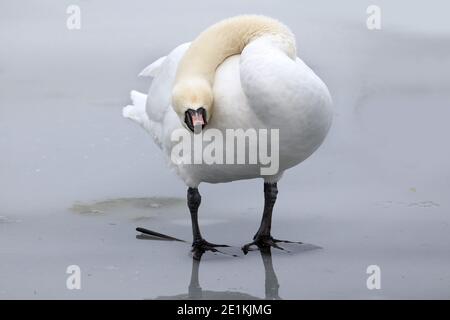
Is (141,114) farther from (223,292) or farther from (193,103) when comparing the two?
(223,292)

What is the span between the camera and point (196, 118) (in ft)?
20.7

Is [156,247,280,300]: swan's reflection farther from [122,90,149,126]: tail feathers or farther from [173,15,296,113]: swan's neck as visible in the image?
[122,90,149,126]: tail feathers

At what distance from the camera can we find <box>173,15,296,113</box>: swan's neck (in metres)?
6.57

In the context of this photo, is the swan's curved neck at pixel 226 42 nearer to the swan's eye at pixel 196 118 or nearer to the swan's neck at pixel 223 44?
the swan's neck at pixel 223 44

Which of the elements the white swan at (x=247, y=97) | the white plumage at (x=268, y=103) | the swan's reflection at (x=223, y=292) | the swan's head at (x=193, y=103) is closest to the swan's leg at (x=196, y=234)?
the white swan at (x=247, y=97)

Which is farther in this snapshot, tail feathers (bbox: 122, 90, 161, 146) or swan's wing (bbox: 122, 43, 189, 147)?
tail feathers (bbox: 122, 90, 161, 146)

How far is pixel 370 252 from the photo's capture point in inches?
263

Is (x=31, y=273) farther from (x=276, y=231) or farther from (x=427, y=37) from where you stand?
(x=427, y=37)

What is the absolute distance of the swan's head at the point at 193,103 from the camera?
249 inches

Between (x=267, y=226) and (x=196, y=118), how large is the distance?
1.09 m

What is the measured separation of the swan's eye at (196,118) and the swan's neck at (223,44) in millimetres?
198

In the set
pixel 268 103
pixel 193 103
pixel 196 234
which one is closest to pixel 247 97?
pixel 268 103

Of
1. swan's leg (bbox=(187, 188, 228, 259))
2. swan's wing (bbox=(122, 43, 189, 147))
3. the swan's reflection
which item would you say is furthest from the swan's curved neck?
the swan's reflection

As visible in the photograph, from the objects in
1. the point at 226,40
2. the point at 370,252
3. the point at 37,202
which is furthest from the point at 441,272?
the point at 37,202
